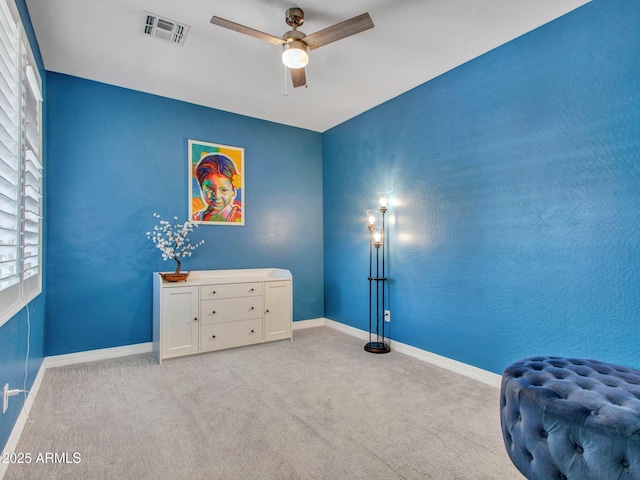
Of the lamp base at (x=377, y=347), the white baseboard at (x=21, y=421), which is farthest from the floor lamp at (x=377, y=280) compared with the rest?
the white baseboard at (x=21, y=421)

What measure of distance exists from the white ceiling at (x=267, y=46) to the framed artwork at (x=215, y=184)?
1.92ft

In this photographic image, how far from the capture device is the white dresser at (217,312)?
339 cm

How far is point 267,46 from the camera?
9.41 feet

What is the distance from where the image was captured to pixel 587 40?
2348mm

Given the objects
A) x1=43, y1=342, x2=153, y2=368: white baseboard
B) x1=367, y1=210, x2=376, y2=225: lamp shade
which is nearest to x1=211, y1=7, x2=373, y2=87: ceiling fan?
x1=367, y1=210, x2=376, y2=225: lamp shade

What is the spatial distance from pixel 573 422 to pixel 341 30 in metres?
2.36

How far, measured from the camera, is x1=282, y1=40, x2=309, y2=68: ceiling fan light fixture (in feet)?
7.73

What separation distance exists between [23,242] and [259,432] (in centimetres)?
183

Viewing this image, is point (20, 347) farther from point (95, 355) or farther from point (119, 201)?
point (119, 201)

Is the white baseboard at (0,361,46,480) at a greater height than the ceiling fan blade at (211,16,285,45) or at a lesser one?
lesser

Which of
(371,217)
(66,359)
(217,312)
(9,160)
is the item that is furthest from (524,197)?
(66,359)

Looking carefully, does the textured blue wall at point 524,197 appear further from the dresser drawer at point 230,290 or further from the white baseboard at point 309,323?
the dresser drawer at point 230,290

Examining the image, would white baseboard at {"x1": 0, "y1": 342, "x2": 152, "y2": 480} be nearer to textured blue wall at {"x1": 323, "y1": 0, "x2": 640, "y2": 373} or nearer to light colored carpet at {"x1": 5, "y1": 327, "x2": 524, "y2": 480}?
light colored carpet at {"x1": 5, "y1": 327, "x2": 524, "y2": 480}

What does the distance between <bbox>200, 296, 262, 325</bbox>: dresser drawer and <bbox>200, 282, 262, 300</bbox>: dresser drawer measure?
0.04 metres
